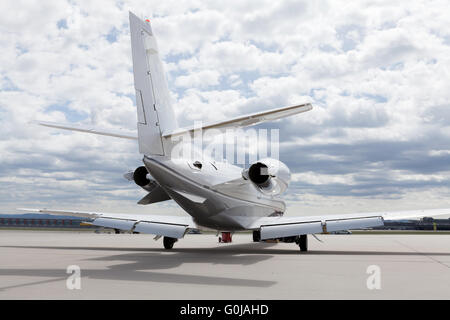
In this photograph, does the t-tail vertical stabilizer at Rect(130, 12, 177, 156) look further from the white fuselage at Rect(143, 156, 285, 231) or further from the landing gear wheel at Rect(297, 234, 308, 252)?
the landing gear wheel at Rect(297, 234, 308, 252)

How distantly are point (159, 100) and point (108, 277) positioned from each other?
5.79 metres

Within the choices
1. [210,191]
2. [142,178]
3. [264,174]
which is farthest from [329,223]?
[142,178]

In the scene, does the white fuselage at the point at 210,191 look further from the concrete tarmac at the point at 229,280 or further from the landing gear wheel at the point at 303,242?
the concrete tarmac at the point at 229,280

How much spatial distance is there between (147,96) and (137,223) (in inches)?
192

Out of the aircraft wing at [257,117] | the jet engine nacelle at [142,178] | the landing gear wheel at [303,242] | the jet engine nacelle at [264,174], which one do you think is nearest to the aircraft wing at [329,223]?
the jet engine nacelle at [264,174]

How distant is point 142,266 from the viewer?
12430mm

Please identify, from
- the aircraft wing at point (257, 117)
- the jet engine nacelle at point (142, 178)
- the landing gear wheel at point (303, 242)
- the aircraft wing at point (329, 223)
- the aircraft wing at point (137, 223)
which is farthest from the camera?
the landing gear wheel at point (303, 242)

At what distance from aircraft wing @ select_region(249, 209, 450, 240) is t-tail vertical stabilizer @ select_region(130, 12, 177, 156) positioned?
497 cm

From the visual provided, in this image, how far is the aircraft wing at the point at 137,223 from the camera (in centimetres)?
1445

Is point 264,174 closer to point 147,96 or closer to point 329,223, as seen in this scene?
point 329,223

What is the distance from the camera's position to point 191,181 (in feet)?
47.8
